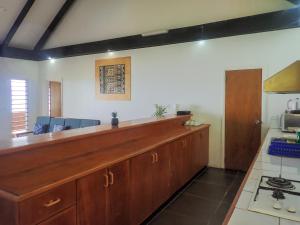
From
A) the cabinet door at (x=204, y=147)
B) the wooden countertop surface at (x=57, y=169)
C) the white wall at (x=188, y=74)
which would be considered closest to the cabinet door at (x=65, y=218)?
the wooden countertop surface at (x=57, y=169)

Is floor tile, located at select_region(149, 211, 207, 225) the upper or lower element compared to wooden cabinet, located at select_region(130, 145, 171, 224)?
lower

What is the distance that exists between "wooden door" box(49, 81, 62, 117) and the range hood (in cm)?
665

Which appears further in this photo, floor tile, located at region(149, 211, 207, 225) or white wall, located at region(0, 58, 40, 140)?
white wall, located at region(0, 58, 40, 140)

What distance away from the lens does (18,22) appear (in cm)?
597

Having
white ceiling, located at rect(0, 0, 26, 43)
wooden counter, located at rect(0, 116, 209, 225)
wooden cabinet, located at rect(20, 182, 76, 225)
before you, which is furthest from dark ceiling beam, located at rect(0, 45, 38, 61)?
wooden cabinet, located at rect(20, 182, 76, 225)

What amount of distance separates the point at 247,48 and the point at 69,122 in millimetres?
4333

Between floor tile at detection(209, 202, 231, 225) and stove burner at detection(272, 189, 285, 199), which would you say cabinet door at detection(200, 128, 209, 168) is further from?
stove burner at detection(272, 189, 285, 199)

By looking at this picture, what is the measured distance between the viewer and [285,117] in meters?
3.67

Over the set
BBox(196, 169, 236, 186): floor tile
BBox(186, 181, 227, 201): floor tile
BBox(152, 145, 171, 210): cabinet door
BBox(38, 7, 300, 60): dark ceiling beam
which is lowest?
BBox(186, 181, 227, 201): floor tile

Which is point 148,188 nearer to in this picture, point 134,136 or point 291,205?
point 134,136

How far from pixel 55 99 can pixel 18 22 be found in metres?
2.35

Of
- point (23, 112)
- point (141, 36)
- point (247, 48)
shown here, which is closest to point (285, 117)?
point (247, 48)

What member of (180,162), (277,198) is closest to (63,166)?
(277,198)

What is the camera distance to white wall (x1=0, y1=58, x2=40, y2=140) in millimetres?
6660
